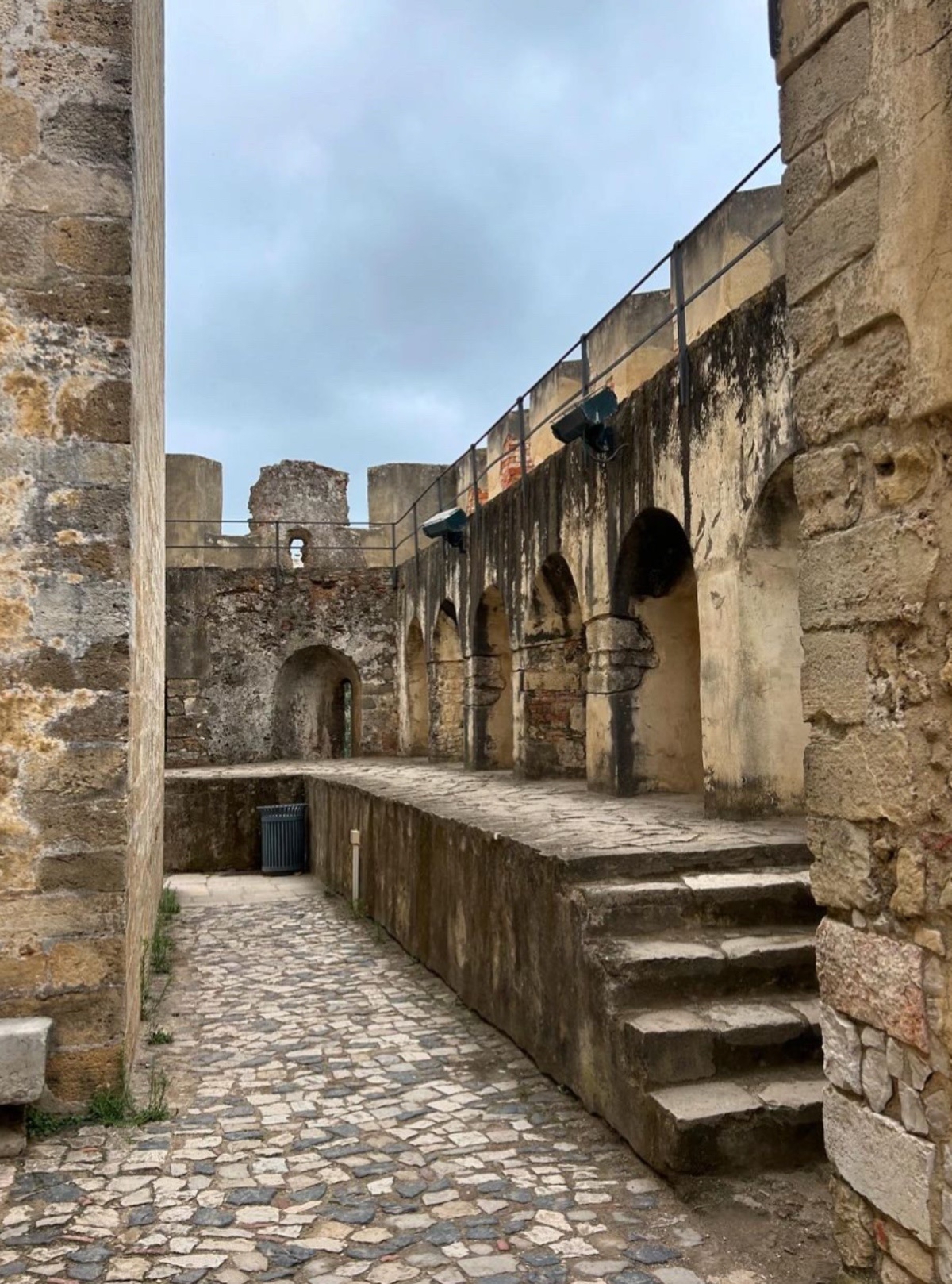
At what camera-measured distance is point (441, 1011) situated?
592 centimetres

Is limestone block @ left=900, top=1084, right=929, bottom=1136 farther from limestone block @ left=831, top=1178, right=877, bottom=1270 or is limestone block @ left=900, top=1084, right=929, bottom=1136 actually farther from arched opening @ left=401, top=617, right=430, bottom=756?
arched opening @ left=401, top=617, right=430, bottom=756

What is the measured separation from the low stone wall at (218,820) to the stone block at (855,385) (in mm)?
11026

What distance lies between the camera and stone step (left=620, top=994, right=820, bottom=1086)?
3.78 m

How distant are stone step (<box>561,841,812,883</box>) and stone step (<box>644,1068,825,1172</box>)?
1085 millimetres

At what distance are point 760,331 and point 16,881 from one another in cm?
475

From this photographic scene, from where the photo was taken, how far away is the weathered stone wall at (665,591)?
649 centimetres

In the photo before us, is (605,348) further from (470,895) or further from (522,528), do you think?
(470,895)

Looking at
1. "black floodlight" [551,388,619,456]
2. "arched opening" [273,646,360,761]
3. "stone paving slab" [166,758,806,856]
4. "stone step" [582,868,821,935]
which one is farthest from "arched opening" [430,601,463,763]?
"stone step" [582,868,821,935]

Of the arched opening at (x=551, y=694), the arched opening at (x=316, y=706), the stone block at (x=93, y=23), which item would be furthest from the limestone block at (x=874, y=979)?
the arched opening at (x=316, y=706)

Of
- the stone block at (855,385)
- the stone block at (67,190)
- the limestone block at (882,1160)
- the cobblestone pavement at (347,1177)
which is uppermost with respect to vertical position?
the stone block at (67,190)

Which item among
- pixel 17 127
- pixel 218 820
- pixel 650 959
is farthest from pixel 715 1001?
pixel 218 820

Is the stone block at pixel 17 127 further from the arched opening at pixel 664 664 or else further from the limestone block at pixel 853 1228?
the arched opening at pixel 664 664

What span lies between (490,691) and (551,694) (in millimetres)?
2183

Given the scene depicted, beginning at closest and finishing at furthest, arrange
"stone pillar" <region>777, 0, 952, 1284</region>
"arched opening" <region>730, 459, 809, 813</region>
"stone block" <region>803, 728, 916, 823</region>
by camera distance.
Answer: "stone pillar" <region>777, 0, 952, 1284</region> < "stone block" <region>803, 728, 916, 823</region> < "arched opening" <region>730, 459, 809, 813</region>
